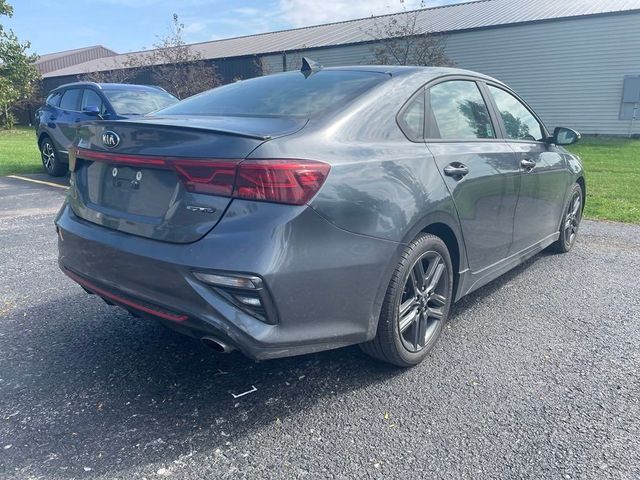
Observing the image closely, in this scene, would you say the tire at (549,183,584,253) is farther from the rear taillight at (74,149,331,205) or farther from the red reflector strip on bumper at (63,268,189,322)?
the red reflector strip on bumper at (63,268,189,322)

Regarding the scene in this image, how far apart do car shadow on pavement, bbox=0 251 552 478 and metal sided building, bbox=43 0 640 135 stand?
19.7 metres

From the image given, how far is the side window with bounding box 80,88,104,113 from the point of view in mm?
8914

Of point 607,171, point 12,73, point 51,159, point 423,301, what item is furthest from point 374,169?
point 12,73

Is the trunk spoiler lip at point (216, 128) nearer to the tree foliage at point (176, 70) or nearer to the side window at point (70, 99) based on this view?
the side window at point (70, 99)

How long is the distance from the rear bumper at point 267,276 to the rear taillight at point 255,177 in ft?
0.18

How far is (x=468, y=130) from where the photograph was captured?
11.3 ft

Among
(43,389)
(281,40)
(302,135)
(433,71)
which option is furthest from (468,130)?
(281,40)

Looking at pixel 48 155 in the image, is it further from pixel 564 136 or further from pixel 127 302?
pixel 564 136

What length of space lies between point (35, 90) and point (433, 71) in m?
39.8

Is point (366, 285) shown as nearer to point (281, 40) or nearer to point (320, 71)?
point (320, 71)

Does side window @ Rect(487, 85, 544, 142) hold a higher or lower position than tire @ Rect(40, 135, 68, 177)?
higher

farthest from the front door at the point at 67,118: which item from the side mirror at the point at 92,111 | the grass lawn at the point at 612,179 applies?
the grass lawn at the point at 612,179

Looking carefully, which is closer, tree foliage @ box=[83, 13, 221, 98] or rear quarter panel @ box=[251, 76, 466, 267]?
rear quarter panel @ box=[251, 76, 466, 267]

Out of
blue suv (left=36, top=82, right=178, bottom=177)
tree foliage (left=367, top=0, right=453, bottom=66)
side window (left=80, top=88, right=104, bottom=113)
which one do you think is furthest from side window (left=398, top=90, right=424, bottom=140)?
tree foliage (left=367, top=0, right=453, bottom=66)
